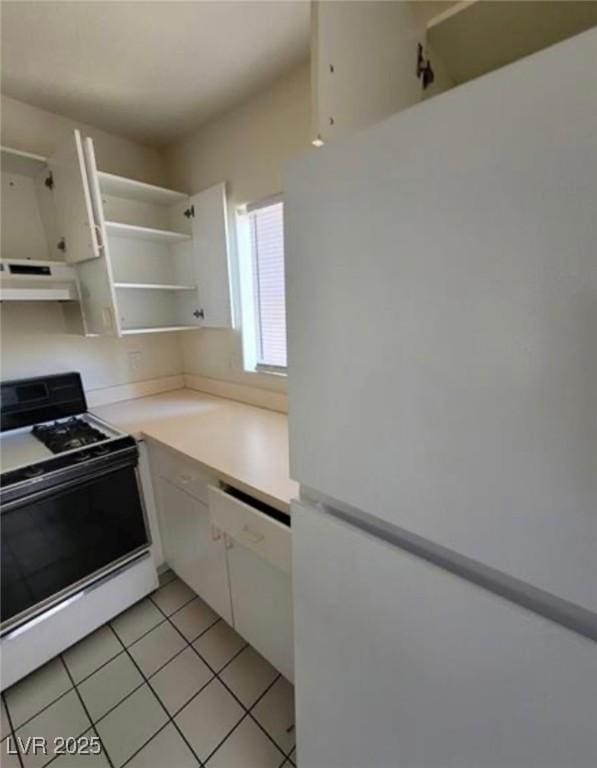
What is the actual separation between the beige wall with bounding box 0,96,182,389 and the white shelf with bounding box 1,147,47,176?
0.11 metres

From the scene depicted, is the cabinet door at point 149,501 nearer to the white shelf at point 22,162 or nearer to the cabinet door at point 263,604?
the cabinet door at point 263,604

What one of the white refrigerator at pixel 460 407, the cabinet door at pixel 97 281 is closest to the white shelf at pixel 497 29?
the white refrigerator at pixel 460 407

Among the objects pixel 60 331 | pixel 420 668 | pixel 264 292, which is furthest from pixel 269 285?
pixel 420 668

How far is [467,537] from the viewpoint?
462mm

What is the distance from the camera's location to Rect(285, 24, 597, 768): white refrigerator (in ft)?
1.17

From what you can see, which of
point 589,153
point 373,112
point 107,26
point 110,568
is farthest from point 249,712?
point 107,26

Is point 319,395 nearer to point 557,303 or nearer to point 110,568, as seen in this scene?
point 557,303

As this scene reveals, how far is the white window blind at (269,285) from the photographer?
1.75 meters

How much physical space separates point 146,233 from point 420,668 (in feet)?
6.94

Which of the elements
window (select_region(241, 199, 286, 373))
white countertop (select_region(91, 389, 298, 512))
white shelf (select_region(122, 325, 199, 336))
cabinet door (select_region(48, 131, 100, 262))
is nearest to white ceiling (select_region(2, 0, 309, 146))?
cabinet door (select_region(48, 131, 100, 262))

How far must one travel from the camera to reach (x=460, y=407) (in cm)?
44

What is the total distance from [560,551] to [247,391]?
5.59 feet

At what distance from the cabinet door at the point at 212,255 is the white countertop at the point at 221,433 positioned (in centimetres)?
48

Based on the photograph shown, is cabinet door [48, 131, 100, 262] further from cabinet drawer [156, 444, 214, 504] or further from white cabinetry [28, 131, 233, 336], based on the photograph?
cabinet drawer [156, 444, 214, 504]
